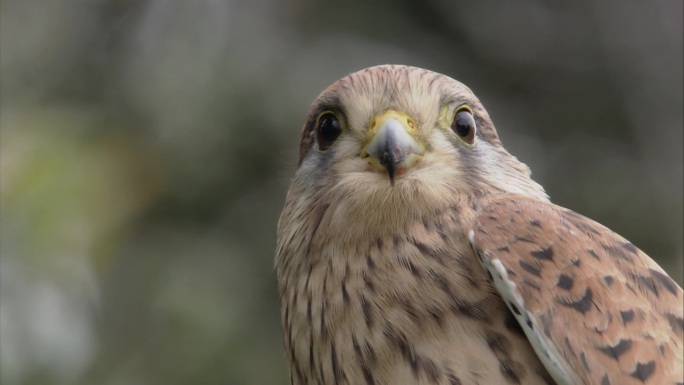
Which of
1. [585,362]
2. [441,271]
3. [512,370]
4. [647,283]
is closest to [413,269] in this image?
[441,271]

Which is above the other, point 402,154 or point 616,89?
point 402,154

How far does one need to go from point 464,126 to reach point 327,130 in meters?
0.42

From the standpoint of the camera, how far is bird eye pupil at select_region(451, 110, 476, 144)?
312 centimetres

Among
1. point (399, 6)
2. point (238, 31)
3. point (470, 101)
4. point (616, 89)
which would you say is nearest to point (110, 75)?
point (238, 31)

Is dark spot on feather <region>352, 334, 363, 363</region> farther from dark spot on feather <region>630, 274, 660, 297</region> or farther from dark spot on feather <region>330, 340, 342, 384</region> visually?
dark spot on feather <region>630, 274, 660, 297</region>

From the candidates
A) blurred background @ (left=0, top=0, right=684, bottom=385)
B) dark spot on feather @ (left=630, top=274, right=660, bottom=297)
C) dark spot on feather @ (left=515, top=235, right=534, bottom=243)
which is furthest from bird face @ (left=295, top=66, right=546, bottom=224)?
blurred background @ (left=0, top=0, right=684, bottom=385)

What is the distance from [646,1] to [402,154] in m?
4.50

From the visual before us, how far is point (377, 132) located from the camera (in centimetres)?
284

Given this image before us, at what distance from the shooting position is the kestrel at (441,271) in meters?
2.52

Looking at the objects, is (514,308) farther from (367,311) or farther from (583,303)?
(367,311)

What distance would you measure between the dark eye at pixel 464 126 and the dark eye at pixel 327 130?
1.16 ft

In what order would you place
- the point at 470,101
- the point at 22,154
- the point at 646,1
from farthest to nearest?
1. the point at 646,1
2. the point at 22,154
3. the point at 470,101

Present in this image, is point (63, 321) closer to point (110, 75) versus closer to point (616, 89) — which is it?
point (110, 75)

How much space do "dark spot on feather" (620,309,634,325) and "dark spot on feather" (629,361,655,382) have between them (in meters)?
0.12
